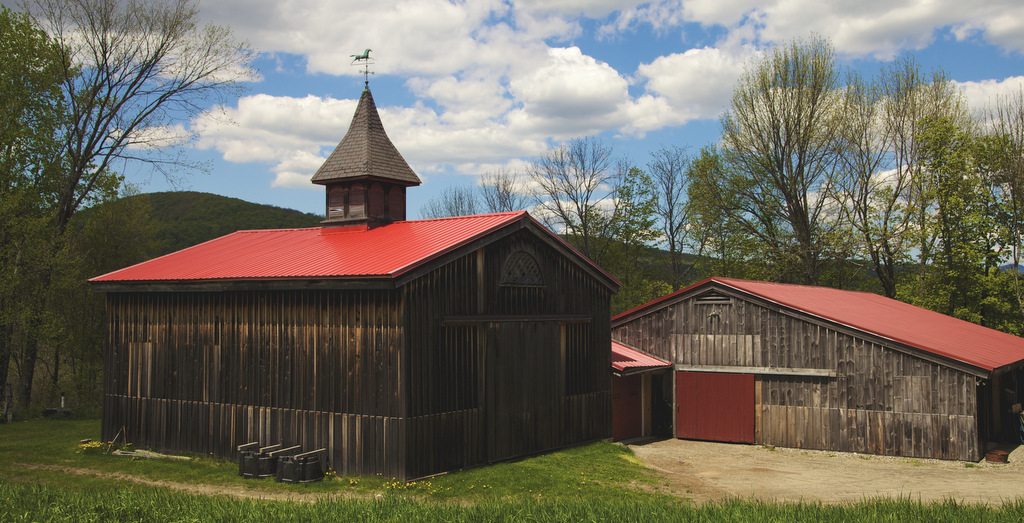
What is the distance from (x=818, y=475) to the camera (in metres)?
17.3

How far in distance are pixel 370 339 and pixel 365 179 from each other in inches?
261

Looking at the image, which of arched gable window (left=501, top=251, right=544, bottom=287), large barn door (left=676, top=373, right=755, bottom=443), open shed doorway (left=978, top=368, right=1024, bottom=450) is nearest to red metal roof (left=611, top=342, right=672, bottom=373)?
large barn door (left=676, top=373, right=755, bottom=443)

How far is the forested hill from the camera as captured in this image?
7600cm

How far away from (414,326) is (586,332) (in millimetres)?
6509

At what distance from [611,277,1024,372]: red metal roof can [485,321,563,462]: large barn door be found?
6281mm

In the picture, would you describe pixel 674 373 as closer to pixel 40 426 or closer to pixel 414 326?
pixel 414 326

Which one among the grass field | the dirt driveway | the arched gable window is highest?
the arched gable window

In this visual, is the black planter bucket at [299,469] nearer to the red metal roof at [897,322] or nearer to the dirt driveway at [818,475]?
the dirt driveway at [818,475]

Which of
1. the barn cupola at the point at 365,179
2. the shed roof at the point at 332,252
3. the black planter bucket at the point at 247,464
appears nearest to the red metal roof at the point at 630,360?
the shed roof at the point at 332,252

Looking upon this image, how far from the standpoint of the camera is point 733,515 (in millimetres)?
10047

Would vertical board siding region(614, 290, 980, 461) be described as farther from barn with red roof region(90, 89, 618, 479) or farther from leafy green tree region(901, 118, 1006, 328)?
leafy green tree region(901, 118, 1006, 328)

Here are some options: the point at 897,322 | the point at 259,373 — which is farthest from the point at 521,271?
the point at 897,322

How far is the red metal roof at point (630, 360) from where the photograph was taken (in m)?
21.6

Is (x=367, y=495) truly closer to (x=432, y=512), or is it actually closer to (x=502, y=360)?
(x=432, y=512)
